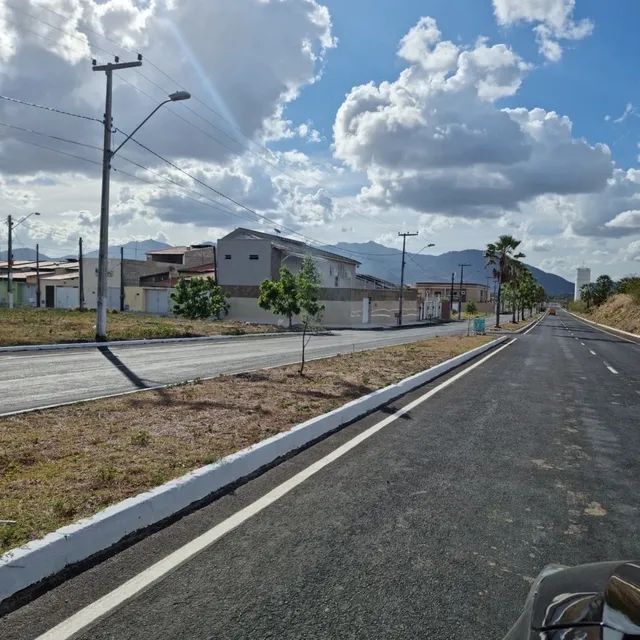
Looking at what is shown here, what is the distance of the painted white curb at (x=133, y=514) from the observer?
3418 mm

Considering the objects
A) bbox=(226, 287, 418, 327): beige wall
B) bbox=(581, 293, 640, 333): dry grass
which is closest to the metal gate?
bbox=(226, 287, 418, 327): beige wall

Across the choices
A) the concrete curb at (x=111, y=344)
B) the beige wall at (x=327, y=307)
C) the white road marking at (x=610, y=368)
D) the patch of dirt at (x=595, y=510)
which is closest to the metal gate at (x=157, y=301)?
the beige wall at (x=327, y=307)

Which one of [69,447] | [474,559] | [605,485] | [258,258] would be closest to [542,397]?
[605,485]

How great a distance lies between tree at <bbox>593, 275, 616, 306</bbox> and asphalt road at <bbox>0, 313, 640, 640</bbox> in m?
113

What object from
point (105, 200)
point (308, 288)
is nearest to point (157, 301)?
point (105, 200)

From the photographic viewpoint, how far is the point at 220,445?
632 cm

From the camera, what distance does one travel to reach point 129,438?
655 cm

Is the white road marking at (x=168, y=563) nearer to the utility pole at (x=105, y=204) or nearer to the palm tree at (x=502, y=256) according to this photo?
the utility pole at (x=105, y=204)

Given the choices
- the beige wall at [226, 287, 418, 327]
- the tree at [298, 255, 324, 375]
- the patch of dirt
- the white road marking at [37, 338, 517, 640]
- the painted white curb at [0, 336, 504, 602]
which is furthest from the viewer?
the beige wall at [226, 287, 418, 327]

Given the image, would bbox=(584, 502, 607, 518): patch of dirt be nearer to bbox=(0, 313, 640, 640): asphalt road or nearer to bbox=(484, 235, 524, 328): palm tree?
bbox=(0, 313, 640, 640): asphalt road

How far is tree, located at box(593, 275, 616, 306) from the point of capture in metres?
109

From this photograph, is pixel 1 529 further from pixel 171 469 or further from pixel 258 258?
pixel 258 258

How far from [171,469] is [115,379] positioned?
795cm

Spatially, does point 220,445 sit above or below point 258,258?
below
